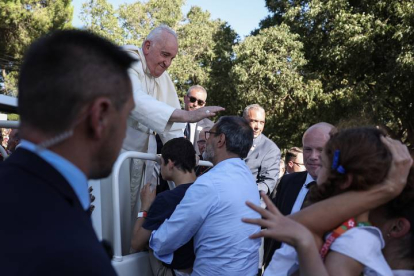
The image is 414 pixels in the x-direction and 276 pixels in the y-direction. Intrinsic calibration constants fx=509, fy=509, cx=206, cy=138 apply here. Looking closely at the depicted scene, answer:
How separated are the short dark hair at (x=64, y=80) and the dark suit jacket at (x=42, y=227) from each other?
9 cm

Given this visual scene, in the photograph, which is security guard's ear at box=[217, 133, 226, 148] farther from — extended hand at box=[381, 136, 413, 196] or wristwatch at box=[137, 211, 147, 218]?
extended hand at box=[381, 136, 413, 196]

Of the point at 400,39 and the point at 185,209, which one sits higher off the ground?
the point at 400,39

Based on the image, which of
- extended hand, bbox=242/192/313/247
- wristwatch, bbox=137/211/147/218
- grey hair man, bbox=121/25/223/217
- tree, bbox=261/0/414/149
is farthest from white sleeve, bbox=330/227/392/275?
tree, bbox=261/0/414/149

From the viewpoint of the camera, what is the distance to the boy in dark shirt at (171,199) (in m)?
3.21

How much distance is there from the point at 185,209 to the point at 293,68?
14.4 m

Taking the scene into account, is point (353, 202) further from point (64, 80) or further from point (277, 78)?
point (277, 78)

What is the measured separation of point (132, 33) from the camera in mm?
30016

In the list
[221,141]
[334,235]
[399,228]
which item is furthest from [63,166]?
[221,141]

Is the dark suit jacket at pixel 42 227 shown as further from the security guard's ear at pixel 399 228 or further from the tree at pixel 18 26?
the tree at pixel 18 26

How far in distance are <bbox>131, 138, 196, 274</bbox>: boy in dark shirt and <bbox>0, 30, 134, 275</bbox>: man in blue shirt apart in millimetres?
2095

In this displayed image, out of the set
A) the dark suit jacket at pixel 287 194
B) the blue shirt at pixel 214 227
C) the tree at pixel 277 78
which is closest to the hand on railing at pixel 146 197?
the blue shirt at pixel 214 227

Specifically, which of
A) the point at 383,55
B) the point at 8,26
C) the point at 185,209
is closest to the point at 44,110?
the point at 185,209

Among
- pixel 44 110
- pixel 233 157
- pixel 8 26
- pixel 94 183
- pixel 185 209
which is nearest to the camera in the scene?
pixel 44 110

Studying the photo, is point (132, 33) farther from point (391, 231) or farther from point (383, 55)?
point (391, 231)
